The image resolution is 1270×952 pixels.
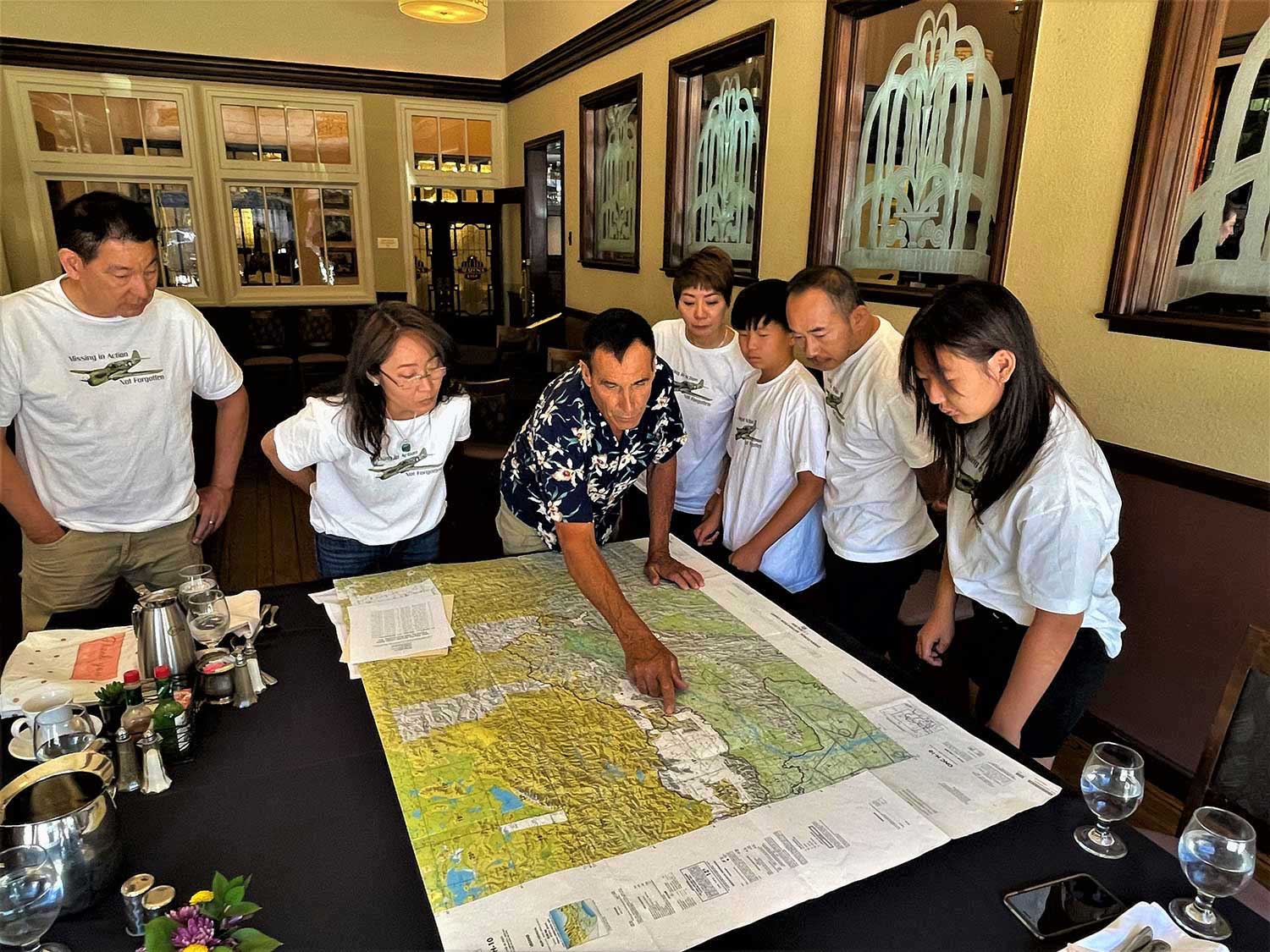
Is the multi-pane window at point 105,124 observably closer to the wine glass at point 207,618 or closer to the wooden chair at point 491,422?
the wooden chair at point 491,422

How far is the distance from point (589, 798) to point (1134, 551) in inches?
67.6

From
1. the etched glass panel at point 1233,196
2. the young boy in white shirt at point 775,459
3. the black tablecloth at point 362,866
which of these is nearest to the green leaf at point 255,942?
the black tablecloth at point 362,866

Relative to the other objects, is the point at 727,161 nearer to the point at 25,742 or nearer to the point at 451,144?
the point at 25,742

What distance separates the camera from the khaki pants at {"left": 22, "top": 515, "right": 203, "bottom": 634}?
1.92 meters

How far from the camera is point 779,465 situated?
2.01 metres

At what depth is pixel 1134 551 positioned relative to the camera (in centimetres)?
203

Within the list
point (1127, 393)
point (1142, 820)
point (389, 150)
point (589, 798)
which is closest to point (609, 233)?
point (389, 150)

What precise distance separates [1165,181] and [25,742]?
2.51m

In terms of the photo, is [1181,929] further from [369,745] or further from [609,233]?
[609,233]

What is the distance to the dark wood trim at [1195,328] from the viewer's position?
→ 1703 mm

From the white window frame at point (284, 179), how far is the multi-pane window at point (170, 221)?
23cm

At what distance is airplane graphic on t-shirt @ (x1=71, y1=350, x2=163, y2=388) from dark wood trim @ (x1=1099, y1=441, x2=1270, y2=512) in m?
2.48

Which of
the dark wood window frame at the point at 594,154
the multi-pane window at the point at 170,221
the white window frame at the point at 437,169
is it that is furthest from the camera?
the white window frame at the point at 437,169

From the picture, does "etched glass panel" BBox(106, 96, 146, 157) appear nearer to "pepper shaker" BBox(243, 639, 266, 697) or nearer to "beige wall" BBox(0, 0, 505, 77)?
"beige wall" BBox(0, 0, 505, 77)
